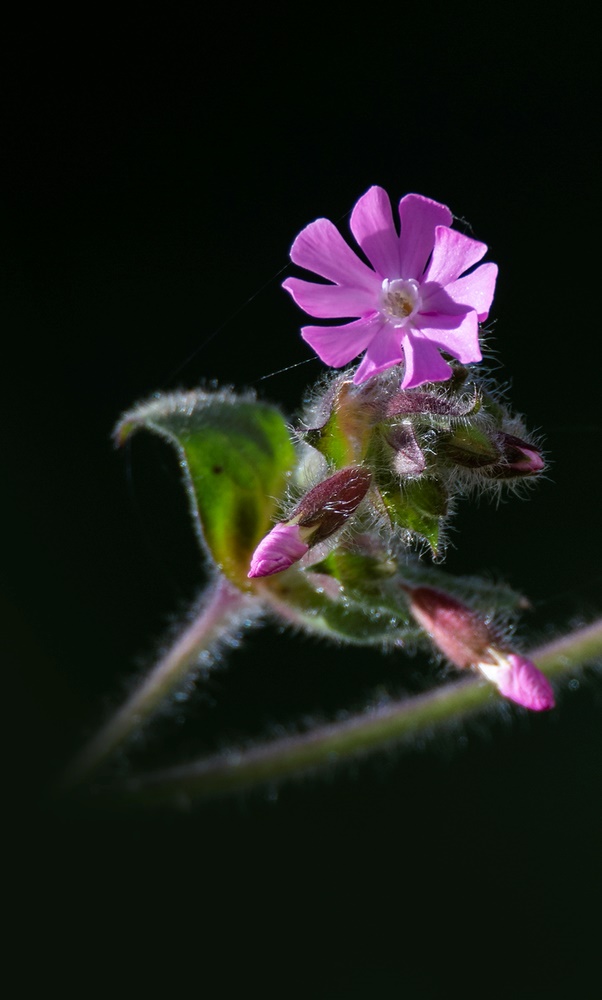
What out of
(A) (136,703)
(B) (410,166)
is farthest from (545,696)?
(B) (410,166)

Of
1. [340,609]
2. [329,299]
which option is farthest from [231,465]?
[329,299]

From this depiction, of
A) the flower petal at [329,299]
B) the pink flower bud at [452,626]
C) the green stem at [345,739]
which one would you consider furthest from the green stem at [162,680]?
the flower petal at [329,299]

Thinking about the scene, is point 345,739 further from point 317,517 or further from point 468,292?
point 468,292

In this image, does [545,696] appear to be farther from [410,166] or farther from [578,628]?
[410,166]

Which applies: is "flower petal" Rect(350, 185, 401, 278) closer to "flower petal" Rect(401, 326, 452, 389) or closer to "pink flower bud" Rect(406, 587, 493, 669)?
"flower petal" Rect(401, 326, 452, 389)

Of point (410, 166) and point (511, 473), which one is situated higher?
point (410, 166)

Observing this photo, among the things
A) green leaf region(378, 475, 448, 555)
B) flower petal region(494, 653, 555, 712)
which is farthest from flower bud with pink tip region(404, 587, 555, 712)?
green leaf region(378, 475, 448, 555)

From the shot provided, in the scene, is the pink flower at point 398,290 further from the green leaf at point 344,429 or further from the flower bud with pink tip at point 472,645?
the flower bud with pink tip at point 472,645
